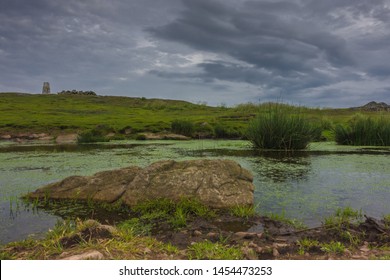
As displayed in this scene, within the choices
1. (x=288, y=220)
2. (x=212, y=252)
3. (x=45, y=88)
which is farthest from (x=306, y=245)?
(x=45, y=88)

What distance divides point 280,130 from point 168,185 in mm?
10580

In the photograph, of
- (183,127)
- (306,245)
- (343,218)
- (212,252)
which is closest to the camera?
(212,252)

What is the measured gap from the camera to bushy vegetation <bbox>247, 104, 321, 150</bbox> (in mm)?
15820

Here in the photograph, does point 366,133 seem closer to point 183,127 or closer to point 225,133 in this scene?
point 225,133

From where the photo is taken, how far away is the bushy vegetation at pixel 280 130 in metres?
15.8

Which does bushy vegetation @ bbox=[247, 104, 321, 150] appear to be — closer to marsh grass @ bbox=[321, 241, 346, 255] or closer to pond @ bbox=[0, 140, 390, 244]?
pond @ bbox=[0, 140, 390, 244]

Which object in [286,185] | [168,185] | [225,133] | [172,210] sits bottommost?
[172,210]

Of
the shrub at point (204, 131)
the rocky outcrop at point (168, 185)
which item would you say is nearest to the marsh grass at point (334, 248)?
the rocky outcrop at point (168, 185)

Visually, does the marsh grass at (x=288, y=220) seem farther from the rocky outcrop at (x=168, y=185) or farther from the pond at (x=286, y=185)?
the rocky outcrop at (x=168, y=185)

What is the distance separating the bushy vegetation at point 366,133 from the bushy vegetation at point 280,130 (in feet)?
15.9

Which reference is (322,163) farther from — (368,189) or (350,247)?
(350,247)

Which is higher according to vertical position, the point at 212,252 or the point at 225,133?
the point at 225,133

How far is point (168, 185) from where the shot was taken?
21.2ft
